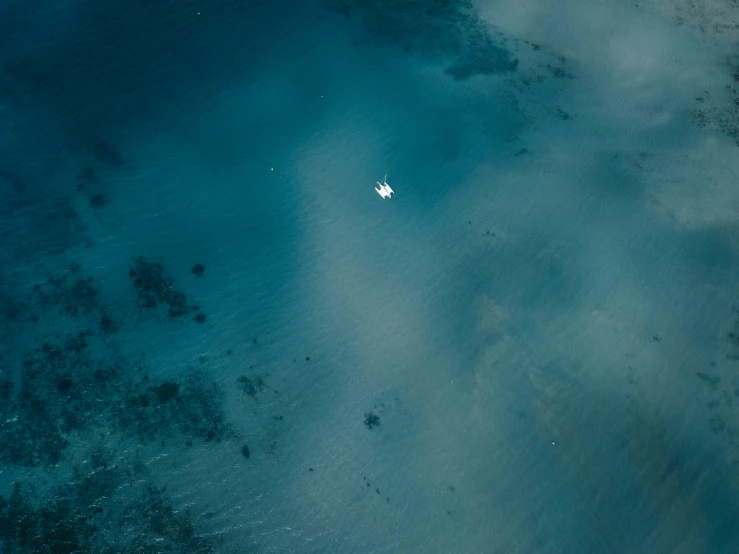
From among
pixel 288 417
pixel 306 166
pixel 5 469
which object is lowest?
pixel 5 469

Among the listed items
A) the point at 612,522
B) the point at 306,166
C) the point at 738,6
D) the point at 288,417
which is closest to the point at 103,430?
the point at 288,417

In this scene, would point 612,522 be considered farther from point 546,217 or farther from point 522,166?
point 522,166

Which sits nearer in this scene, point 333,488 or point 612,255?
point 333,488

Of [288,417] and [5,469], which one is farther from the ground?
[288,417]

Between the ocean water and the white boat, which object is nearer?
the ocean water

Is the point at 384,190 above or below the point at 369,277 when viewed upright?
above

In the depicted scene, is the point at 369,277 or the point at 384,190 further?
the point at 384,190

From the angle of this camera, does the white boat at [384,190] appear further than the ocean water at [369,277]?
Yes

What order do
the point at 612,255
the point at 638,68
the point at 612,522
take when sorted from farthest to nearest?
the point at 638,68, the point at 612,255, the point at 612,522
